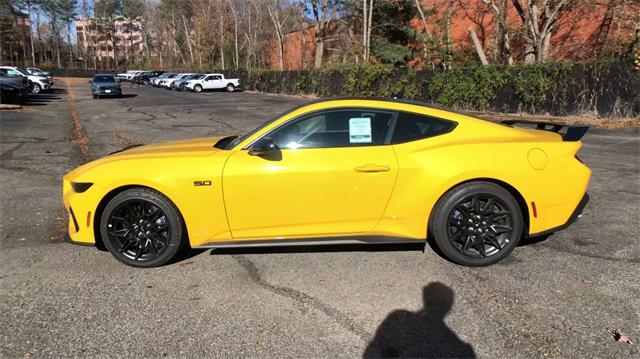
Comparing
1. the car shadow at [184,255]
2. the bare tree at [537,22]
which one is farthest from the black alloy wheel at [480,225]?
the bare tree at [537,22]

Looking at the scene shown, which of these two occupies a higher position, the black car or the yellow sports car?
the black car

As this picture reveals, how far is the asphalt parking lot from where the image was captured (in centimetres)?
281

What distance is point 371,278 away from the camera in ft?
12.1

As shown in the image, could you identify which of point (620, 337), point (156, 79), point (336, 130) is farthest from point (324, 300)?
point (156, 79)

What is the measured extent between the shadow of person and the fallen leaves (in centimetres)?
93

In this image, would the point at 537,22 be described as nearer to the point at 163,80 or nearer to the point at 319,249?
the point at 319,249

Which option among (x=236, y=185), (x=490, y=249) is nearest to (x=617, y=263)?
(x=490, y=249)

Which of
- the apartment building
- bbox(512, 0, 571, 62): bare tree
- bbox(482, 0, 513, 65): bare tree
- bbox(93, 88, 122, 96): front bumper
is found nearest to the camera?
bbox(512, 0, 571, 62): bare tree

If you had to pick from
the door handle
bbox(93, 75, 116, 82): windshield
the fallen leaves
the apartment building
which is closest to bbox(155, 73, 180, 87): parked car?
bbox(93, 75, 116, 82): windshield

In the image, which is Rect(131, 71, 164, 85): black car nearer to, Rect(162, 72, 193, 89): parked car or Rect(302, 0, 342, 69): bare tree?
Rect(162, 72, 193, 89): parked car

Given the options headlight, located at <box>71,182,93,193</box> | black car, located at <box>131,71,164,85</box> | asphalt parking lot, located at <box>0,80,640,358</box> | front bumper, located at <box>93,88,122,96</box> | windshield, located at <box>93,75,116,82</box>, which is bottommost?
asphalt parking lot, located at <box>0,80,640,358</box>

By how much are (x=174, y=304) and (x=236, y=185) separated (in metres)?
1.03

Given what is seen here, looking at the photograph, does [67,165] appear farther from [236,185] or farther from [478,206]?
[478,206]

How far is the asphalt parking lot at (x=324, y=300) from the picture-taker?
2.81 m
